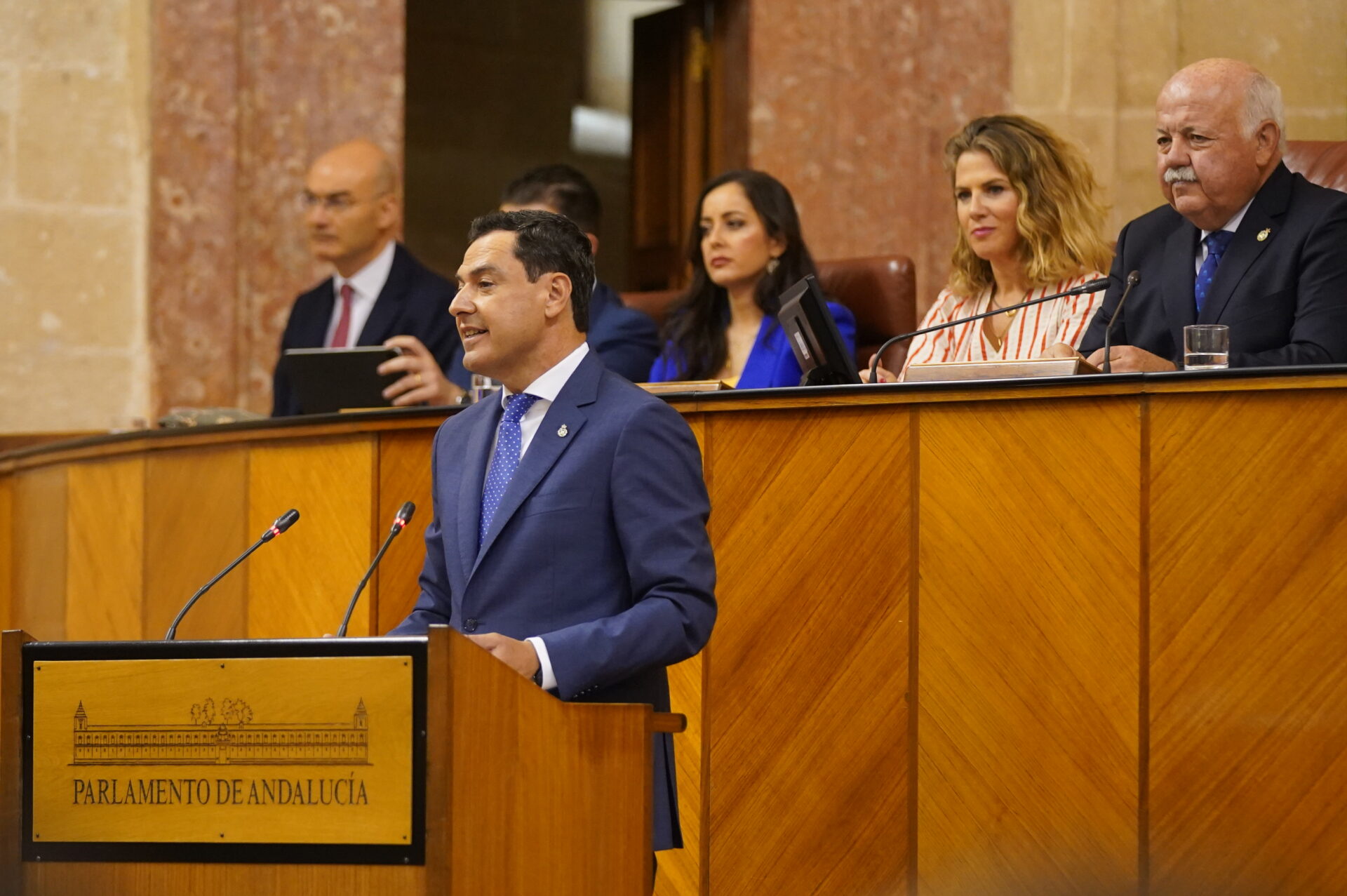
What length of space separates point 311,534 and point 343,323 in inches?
54.2

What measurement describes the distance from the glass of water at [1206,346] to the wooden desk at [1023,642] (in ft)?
0.82

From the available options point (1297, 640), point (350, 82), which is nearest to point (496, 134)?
point (350, 82)

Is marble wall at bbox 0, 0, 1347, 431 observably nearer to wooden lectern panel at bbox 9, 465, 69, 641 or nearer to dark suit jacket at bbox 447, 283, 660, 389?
wooden lectern panel at bbox 9, 465, 69, 641

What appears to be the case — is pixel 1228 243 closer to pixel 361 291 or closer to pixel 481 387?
pixel 481 387

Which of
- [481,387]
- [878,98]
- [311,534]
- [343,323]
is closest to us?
[311,534]

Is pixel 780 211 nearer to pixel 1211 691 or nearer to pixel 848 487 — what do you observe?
pixel 848 487

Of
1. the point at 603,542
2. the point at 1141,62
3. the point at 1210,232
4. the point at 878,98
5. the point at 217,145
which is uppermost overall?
the point at 1141,62

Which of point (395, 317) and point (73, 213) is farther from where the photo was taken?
point (73, 213)

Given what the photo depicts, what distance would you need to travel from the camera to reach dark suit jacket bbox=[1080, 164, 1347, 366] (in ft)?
11.5

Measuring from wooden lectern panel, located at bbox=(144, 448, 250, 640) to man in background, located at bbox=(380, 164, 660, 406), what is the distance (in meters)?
0.46

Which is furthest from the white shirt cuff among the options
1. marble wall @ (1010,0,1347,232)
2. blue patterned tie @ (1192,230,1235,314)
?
marble wall @ (1010,0,1347,232)

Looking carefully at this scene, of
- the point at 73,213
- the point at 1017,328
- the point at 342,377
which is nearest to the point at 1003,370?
the point at 1017,328

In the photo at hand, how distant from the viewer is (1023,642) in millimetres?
3229

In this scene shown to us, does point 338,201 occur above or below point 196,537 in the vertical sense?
above
